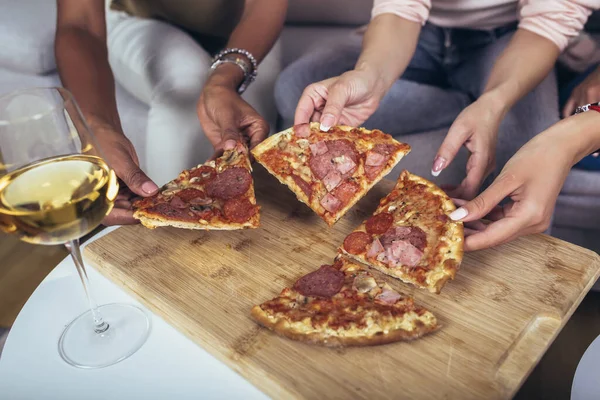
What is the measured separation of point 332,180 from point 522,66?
0.93 meters

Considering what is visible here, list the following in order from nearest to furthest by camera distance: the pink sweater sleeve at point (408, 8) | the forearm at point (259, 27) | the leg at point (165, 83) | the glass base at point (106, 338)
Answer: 1. the glass base at point (106, 338)
2. the pink sweater sleeve at point (408, 8)
3. the forearm at point (259, 27)
4. the leg at point (165, 83)

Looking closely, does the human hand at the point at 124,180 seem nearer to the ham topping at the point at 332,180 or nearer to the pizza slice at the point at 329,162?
the pizza slice at the point at 329,162

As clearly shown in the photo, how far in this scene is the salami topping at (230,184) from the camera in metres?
1.63

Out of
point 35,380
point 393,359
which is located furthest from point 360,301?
point 35,380

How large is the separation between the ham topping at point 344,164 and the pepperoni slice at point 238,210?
0.31 metres

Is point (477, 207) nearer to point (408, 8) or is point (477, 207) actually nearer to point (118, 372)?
point (118, 372)

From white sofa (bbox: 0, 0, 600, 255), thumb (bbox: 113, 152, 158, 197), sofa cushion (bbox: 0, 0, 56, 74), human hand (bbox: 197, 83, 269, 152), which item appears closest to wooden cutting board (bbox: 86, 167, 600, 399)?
thumb (bbox: 113, 152, 158, 197)

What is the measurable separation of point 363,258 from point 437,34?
1497 mm

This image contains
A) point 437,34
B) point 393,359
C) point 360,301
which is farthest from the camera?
point 437,34

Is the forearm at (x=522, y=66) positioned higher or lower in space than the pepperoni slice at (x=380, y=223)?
higher

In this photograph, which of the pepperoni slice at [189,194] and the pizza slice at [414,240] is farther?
the pepperoni slice at [189,194]

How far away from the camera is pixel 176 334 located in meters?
1.29

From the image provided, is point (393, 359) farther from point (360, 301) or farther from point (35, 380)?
point (35, 380)

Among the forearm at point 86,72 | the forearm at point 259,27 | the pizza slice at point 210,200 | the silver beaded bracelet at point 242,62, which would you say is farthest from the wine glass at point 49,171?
the forearm at point 259,27
